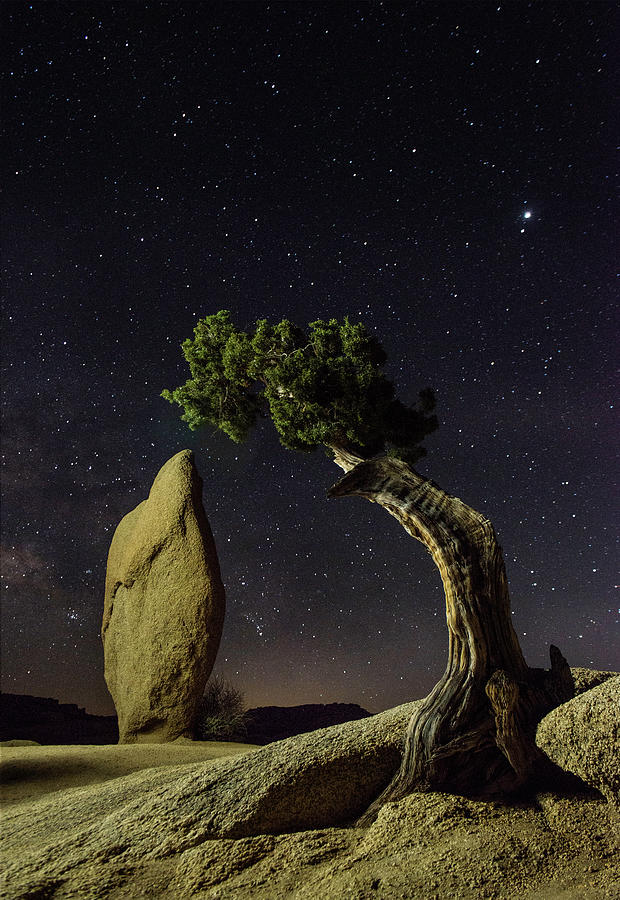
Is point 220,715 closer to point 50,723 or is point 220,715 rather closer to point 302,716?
point 50,723

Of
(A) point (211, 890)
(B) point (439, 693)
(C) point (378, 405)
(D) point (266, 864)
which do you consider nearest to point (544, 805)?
(B) point (439, 693)

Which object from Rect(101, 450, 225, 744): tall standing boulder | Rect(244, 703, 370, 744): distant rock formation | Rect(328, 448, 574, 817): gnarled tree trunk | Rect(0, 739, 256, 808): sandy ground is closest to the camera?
Rect(328, 448, 574, 817): gnarled tree trunk

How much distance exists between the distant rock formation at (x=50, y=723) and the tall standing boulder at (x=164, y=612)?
24.3 feet

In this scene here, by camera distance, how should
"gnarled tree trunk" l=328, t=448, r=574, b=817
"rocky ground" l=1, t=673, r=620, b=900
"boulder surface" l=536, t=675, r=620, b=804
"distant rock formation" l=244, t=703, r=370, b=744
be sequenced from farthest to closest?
"distant rock formation" l=244, t=703, r=370, b=744 < "gnarled tree trunk" l=328, t=448, r=574, b=817 < "boulder surface" l=536, t=675, r=620, b=804 < "rocky ground" l=1, t=673, r=620, b=900

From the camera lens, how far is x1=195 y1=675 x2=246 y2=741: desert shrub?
461 inches

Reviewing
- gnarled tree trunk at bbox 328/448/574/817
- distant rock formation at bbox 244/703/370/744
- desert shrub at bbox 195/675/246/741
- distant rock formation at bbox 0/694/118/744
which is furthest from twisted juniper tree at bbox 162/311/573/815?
distant rock formation at bbox 244/703/370/744

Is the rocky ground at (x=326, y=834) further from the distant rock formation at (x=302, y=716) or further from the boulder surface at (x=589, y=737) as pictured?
the distant rock formation at (x=302, y=716)

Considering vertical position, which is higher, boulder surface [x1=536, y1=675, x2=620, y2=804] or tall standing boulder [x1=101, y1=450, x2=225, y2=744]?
tall standing boulder [x1=101, y1=450, x2=225, y2=744]

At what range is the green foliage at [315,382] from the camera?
8477 millimetres

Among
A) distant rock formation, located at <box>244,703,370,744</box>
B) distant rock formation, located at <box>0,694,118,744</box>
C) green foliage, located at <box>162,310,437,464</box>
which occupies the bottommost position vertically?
distant rock formation, located at <box>244,703,370,744</box>

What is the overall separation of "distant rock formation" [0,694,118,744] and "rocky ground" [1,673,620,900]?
14.2 meters

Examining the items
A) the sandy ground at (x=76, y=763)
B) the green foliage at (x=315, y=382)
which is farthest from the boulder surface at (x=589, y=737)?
the green foliage at (x=315, y=382)

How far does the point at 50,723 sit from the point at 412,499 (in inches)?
802

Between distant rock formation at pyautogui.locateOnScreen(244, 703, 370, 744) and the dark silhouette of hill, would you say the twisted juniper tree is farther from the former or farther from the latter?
distant rock formation at pyautogui.locateOnScreen(244, 703, 370, 744)
